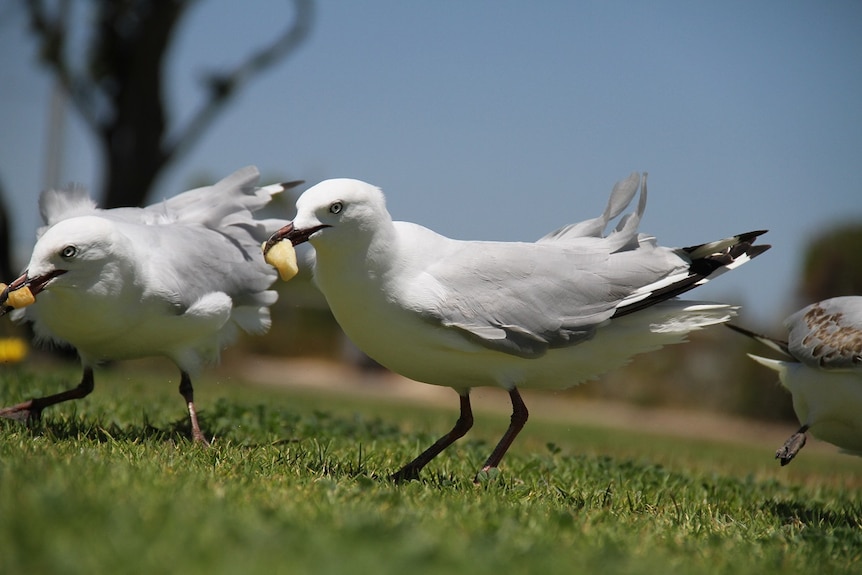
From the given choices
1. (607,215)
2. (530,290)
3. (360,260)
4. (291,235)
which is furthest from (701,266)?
(291,235)

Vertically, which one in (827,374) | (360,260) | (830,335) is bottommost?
(827,374)

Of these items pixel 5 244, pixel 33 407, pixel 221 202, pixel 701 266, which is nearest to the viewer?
pixel 701 266

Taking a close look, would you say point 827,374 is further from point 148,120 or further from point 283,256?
point 148,120

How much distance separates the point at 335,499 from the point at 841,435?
3475 millimetres

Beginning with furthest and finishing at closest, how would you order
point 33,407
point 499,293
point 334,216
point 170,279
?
point 33,407, point 170,279, point 499,293, point 334,216

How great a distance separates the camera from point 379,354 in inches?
189

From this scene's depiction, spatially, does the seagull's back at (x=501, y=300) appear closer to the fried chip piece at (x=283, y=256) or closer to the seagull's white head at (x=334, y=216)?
the seagull's white head at (x=334, y=216)

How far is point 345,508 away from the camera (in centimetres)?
364

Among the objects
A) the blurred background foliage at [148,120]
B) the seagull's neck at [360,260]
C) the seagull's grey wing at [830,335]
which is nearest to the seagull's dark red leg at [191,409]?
the seagull's neck at [360,260]

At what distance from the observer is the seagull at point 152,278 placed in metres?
4.95

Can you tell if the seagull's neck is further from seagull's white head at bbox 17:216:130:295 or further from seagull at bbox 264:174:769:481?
seagull's white head at bbox 17:216:130:295

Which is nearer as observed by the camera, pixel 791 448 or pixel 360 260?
pixel 360 260

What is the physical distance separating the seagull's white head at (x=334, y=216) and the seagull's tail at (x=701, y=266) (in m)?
1.40

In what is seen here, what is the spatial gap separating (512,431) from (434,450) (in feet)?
1.37
